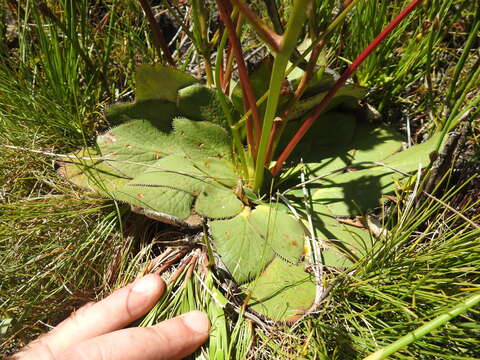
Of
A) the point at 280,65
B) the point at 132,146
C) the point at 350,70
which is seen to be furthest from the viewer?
the point at 132,146

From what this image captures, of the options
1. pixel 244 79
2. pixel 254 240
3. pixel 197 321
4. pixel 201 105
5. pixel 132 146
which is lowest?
pixel 197 321

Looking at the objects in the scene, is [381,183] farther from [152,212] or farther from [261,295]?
[152,212]

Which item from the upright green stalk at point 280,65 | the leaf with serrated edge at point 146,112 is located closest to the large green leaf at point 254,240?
the upright green stalk at point 280,65

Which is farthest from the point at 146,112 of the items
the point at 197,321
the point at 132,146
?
the point at 197,321

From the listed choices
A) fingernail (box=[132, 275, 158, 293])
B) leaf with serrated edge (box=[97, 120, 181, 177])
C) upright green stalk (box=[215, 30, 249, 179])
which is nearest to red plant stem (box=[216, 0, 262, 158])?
upright green stalk (box=[215, 30, 249, 179])

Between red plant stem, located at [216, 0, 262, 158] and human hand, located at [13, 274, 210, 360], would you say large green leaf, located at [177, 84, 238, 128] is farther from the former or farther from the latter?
human hand, located at [13, 274, 210, 360]

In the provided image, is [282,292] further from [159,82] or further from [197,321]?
[159,82]

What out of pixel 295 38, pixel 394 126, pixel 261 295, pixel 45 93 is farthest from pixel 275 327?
pixel 45 93
